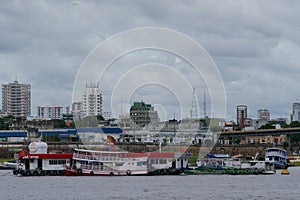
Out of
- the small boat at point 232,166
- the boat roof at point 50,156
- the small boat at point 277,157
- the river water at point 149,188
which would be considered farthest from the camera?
the small boat at point 277,157

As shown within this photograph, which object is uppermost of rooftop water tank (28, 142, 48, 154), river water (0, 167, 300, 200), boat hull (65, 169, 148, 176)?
rooftop water tank (28, 142, 48, 154)

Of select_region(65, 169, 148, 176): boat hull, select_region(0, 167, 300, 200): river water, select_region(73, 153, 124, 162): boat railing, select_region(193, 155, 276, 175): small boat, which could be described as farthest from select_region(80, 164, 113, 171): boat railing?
select_region(193, 155, 276, 175): small boat

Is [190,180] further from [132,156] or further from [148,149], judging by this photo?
[148,149]

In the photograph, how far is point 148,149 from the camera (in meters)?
182

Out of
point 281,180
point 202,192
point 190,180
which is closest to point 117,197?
point 202,192

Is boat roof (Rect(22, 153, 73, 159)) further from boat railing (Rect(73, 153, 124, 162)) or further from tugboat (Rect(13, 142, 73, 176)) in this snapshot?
boat railing (Rect(73, 153, 124, 162))

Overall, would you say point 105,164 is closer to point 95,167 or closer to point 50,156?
point 95,167

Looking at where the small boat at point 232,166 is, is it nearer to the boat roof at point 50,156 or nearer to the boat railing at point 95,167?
the boat railing at point 95,167

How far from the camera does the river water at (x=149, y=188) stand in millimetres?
82438

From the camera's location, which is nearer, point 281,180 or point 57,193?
point 57,193

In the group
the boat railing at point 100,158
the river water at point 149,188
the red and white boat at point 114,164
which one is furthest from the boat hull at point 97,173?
the river water at point 149,188

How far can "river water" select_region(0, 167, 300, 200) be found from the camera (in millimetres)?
82438

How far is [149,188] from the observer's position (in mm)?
91125

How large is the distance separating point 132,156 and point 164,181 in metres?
15.0
